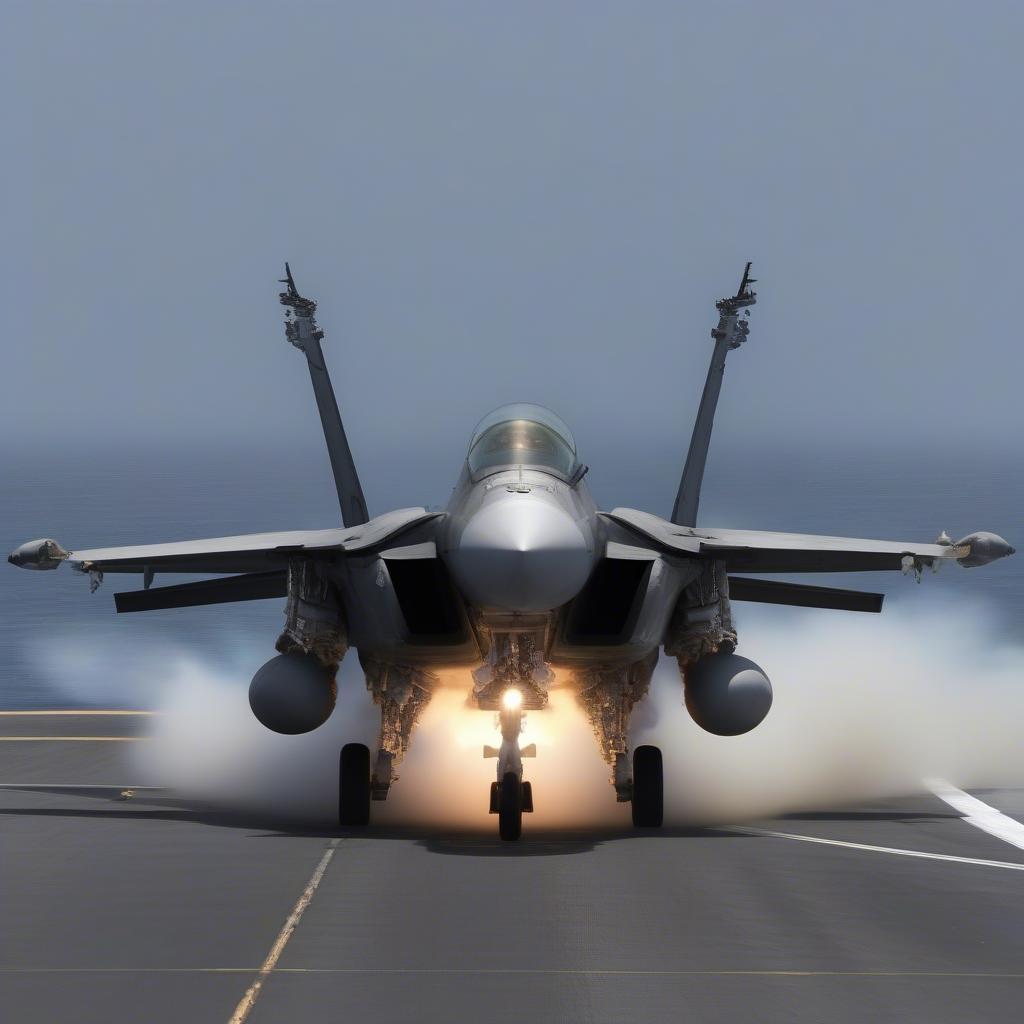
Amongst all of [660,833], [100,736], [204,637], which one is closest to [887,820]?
[660,833]

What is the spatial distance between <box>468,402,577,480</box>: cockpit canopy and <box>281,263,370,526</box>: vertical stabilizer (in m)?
4.01

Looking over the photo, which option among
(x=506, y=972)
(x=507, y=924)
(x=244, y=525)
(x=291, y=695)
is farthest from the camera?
(x=244, y=525)

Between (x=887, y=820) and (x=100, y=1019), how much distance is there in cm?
1009

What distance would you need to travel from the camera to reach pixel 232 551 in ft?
57.5

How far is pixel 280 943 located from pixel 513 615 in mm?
4562

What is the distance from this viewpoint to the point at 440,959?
1022cm

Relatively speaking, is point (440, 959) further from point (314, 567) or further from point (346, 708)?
point (346, 708)

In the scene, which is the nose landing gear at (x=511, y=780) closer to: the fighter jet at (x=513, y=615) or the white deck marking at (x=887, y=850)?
the fighter jet at (x=513, y=615)

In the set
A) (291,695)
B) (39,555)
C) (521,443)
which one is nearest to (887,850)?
(521,443)

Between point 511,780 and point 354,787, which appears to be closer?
point 511,780

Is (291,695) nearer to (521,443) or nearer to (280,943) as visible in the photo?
(521,443)

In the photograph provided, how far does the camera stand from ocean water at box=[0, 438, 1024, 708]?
44625mm

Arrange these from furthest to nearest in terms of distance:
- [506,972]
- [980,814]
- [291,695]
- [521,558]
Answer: [980,814] < [291,695] < [521,558] < [506,972]

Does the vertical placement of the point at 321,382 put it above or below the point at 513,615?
above
